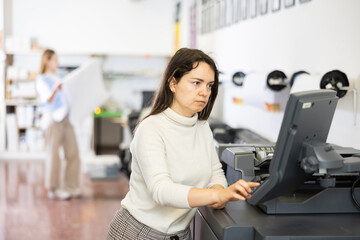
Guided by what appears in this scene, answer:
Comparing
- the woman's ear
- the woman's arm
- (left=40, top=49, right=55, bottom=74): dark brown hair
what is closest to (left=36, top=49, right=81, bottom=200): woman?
(left=40, top=49, right=55, bottom=74): dark brown hair

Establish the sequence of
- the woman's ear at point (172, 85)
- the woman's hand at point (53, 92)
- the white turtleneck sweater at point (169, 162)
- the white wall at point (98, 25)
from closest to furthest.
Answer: the white turtleneck sweater at point (169, 162), the woman's ear at point (172, 85), the woman's hand at point (53, 92), the white wall at point (98, 25)

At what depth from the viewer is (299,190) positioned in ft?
6.33

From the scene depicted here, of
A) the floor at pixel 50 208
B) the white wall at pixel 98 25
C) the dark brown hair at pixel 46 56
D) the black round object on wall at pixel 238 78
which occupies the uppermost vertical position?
the white wall at pixel 98 25

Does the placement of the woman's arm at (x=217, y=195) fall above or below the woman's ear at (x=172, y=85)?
below

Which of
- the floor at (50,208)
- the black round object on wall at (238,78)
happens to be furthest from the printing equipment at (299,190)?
the floor at (50,208)

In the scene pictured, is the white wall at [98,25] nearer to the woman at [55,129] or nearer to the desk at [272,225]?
the woman at [55,129]

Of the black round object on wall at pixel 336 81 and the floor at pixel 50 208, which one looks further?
the floor at pixel 50 208

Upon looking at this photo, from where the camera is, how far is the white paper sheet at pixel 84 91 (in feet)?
19.2

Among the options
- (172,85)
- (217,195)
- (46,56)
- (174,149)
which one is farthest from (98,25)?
(217,195)

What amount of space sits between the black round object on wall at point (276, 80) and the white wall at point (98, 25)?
5548 mm

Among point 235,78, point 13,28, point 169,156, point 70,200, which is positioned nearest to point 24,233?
point 70,200

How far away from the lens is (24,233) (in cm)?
461

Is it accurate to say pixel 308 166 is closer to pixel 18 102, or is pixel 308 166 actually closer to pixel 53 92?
pixel 53 92

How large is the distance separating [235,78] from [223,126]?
54 cm
